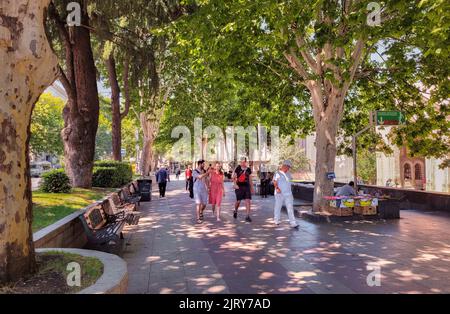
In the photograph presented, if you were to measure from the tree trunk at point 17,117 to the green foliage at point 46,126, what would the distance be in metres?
43.6

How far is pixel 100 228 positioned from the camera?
26.4 feet

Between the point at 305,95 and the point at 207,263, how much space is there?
472 inches

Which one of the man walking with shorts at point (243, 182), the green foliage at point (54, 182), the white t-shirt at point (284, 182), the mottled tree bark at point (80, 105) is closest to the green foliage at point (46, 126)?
the mottled tree bark at point (80, 105)

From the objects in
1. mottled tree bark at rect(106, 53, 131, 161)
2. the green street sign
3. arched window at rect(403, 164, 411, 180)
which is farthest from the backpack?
arched window at rect(403, 164, 411, 180)

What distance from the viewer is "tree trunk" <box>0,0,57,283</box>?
4406 mm

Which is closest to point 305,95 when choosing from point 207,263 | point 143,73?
point 143,73

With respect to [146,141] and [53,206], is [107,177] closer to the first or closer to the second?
[53,206]

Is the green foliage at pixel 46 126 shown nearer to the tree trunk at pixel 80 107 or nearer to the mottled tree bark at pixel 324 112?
the tree trunk at pixel 80 107

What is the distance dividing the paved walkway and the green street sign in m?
3.35

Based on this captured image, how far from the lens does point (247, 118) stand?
1823 cm

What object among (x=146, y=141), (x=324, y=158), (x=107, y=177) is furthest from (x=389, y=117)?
(x=146, y=141)

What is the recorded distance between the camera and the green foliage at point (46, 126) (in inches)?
1831

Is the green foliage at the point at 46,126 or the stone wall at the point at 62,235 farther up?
the green foliage at the point at 46,126
